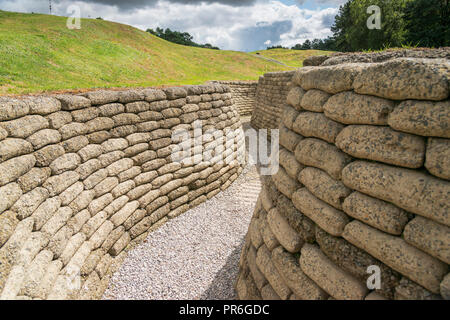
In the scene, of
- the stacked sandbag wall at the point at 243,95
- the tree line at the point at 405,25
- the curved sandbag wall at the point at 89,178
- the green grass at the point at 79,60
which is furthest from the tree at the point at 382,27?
the curved sandbag wall at the point at 89,178

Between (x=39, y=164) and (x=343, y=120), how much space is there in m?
3.46

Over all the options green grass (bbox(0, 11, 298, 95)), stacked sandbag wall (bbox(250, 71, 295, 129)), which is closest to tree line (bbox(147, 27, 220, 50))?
green grass (bbox(0, 11, 298, 95))

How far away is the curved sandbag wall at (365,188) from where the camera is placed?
63.4 inches

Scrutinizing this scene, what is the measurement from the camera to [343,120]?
2205mm

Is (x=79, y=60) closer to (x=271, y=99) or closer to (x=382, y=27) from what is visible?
(x=271, y=99)

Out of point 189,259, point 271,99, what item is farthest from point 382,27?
point 189,259

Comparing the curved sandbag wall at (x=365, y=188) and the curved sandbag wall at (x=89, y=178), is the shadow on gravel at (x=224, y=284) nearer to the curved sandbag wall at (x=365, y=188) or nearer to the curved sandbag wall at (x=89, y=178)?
the curved sandbag wall at (x=365, y=188)

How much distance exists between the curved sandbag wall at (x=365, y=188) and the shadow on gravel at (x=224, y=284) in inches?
47.4

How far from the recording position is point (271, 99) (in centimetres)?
1312

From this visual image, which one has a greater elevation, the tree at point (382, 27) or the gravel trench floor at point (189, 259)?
the tree at point (382, 27)

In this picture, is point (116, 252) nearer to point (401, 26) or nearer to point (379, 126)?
point (379, 126)

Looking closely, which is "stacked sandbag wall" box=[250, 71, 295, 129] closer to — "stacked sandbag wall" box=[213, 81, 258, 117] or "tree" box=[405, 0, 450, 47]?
"stacked sandbag wall" box=[213, 81, 258, 117]

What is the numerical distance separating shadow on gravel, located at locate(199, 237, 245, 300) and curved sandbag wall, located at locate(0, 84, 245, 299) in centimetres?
161

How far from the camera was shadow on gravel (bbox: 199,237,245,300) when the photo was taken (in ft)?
12.9
